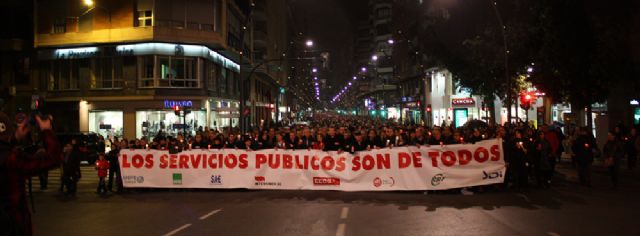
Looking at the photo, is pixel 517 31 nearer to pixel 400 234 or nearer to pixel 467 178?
pixel 467 178

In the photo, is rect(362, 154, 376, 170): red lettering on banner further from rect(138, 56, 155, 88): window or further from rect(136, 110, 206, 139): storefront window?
rect(138, 56, 155, 88): window

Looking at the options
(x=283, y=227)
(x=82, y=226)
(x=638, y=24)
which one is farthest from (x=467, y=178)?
(x=638, y=24)

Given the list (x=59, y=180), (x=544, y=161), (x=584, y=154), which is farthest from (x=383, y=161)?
(x=59, y=180)

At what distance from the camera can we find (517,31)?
28.2 metres

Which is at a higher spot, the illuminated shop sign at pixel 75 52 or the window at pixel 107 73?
the illuminated shop sign at pixel 75 52

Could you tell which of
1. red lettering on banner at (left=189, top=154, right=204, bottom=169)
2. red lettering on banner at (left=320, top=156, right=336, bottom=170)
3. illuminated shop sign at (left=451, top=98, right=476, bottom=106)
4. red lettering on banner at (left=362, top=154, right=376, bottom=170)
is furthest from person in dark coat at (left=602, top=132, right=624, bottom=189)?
illuminated shop sign at (left=451, top=98, right=476, bottom=106)

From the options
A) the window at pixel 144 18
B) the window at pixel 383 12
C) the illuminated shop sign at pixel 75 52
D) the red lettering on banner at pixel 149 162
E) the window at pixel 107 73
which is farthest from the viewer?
the window at pixel 383 12

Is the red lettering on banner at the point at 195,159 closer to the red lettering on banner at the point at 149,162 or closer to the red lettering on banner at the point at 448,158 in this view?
the red lettering on banner at the point at 149,162

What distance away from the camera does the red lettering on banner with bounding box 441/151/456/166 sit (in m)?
14.3

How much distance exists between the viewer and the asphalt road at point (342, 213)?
955cm

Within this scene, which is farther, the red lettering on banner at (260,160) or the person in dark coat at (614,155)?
the red lettering on banner at (260,160)

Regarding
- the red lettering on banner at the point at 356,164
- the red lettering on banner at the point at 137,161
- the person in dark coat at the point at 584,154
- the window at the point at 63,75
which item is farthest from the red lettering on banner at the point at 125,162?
the window at the point at 63,75

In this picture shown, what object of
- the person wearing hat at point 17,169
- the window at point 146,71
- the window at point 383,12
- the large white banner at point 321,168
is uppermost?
the window at point 383,12

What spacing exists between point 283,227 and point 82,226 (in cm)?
404
